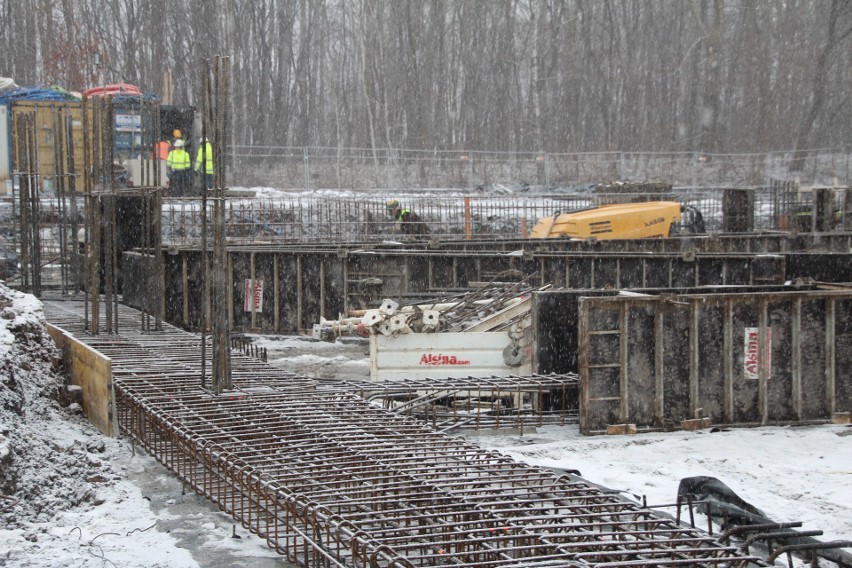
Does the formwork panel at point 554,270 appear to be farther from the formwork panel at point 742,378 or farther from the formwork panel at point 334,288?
the formwork panel at point 742,378

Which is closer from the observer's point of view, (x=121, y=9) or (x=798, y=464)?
(x=798, y=464)

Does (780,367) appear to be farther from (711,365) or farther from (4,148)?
(4,148)

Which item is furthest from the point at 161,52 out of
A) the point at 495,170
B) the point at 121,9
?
the point at 495,170

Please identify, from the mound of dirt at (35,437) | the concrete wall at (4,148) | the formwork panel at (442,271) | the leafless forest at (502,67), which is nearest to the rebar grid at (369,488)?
the mound of dirt at (35,437)

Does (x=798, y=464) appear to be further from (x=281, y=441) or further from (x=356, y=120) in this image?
(x=356, y=120)

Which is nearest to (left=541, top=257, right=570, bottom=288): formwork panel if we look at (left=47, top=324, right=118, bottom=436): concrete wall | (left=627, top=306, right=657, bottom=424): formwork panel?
(left=627, top=306, right=657, bottom=424): formwork panel

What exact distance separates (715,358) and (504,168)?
86.7ft

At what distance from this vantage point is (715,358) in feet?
41.3

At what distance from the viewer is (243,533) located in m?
8.44

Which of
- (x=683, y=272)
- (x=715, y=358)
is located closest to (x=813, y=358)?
(x=715, y=358)

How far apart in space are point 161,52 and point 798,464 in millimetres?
34459

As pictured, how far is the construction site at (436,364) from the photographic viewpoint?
7.35 m

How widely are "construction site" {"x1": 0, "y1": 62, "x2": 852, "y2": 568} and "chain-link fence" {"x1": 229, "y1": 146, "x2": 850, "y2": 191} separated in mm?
9216

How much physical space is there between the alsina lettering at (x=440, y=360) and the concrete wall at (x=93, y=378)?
4282 millimetres
